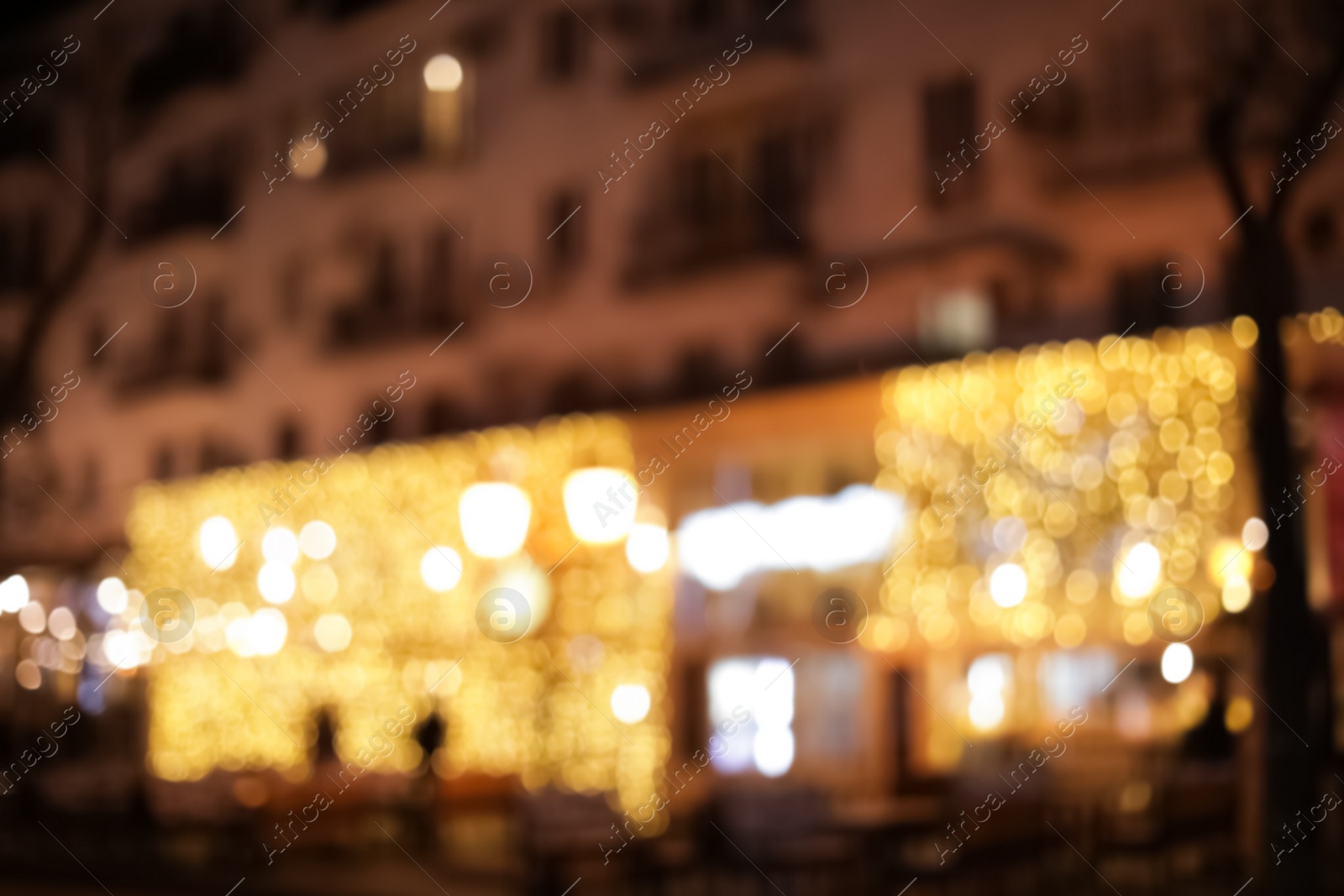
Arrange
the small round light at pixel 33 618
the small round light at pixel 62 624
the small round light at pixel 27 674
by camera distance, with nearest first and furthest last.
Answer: the small round light at pixel 62 624 < the small round light at pixel 33 618 < the small round light at pixel 27 674

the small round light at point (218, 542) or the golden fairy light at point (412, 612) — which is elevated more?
the small round light at point (218, 542)

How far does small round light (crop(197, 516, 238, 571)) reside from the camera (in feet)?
79.4

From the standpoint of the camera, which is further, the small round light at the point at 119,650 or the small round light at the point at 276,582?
the small round light at the point at 119,650

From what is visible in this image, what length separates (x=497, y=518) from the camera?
1527 centimetres

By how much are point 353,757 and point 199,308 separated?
10.7m

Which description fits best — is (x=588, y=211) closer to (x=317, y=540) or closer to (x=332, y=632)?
(x=317, y=540)

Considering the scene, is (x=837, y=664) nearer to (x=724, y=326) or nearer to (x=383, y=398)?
(x=724, y=326)

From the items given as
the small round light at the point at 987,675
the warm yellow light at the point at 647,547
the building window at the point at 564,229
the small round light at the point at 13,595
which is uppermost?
the building window at the point at 564,229

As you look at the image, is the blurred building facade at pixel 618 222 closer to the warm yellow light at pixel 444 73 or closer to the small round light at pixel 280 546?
the warm yellow light at pixel 444 73

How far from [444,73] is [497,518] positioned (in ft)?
33.8

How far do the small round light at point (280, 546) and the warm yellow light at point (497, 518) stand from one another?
8.58 m

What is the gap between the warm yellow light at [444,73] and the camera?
2297 cm

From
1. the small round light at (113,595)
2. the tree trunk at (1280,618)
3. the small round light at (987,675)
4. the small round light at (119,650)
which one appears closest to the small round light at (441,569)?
the small round light at (987,675)

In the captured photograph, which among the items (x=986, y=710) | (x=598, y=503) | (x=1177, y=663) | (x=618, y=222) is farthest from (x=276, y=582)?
(x=1177, y=663)
